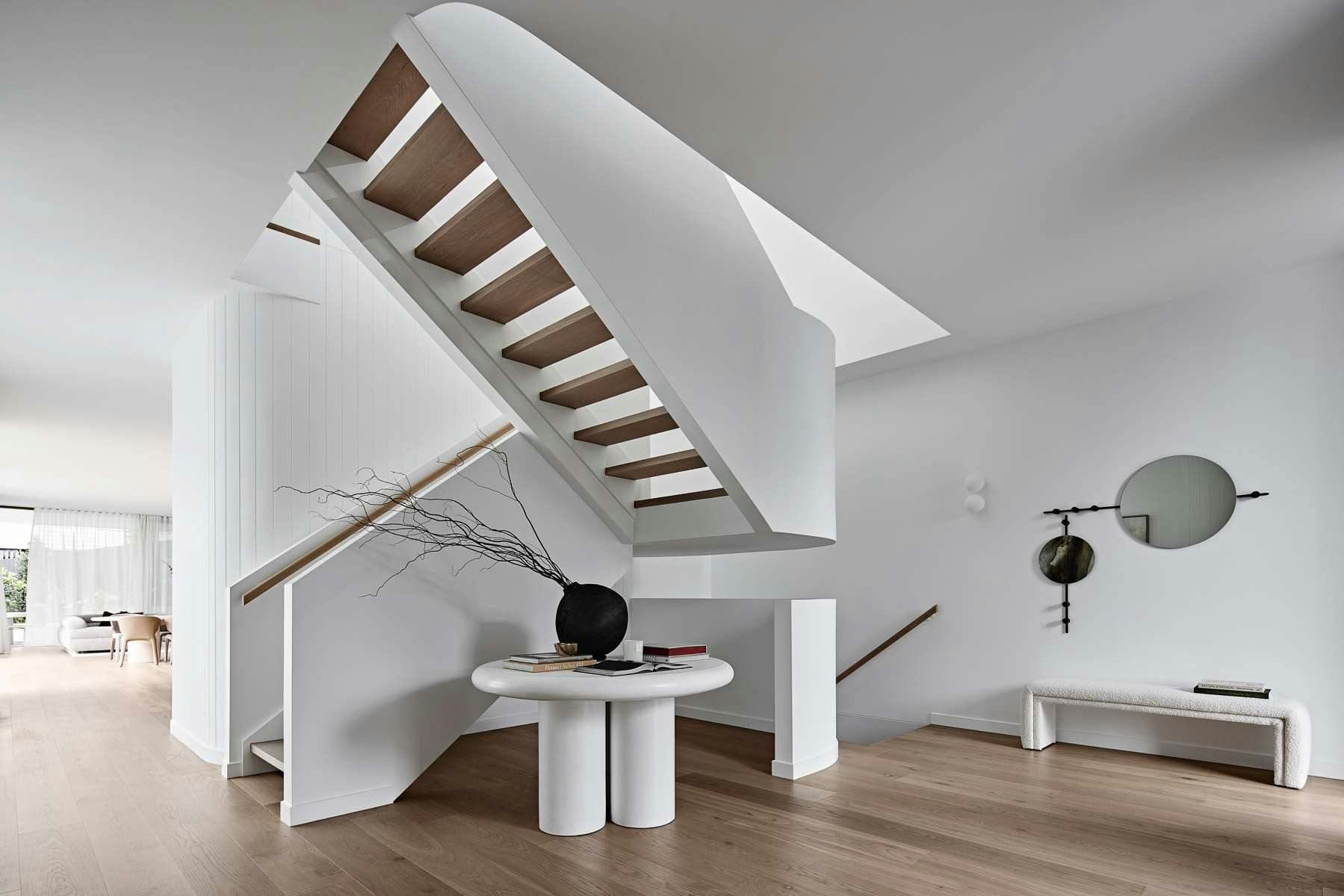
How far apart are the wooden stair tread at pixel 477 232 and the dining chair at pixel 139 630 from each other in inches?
366

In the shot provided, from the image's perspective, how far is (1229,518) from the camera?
4395 millimetres

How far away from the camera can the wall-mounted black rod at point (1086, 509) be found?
4.83 meters

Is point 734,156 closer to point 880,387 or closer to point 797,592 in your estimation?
point 880,387

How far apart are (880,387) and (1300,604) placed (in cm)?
289

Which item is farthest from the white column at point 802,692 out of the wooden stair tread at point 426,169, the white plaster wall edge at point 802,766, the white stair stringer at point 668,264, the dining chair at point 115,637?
the dining chair at point 115,637

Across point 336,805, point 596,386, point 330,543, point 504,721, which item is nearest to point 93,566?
point 504,721

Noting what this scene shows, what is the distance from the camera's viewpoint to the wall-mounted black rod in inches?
190

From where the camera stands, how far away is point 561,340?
3.76 meters

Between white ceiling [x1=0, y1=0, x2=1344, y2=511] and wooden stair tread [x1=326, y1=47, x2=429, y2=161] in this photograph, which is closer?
white ceiling [x1=0, y1=0, x2=1344, y2=511]

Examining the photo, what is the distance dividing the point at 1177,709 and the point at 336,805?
4.08 metres

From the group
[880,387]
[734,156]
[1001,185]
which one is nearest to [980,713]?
[880,387]

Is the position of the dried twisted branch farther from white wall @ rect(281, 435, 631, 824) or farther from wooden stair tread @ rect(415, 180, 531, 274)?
wooden stair tread @ rect(415, 180, 531, 274)

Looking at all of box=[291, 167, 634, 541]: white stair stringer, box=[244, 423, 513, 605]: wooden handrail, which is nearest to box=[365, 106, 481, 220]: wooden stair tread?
box=[291, 167, 634, 541]: white stair stringer

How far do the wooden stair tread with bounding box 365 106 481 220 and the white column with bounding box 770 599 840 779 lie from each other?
2525 millimetres
